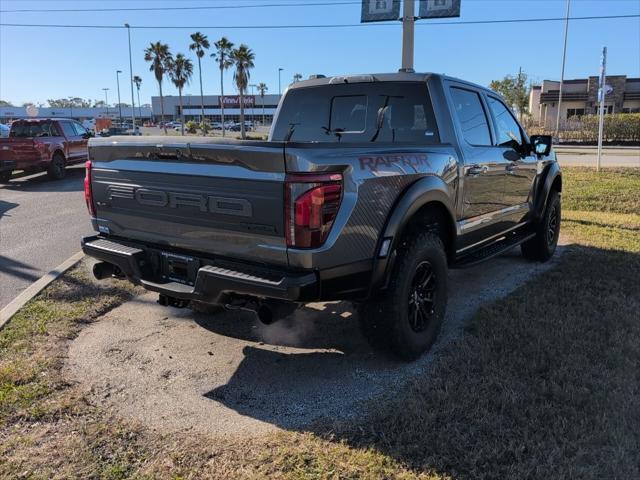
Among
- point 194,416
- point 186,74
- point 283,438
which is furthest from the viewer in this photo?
point 186,74

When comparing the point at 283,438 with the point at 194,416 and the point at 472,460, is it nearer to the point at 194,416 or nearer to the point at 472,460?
the point at 194,416

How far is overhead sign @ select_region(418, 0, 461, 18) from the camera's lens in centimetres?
1039

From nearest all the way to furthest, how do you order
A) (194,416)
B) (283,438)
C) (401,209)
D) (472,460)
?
(472,460) < (283,438) < (194,416) < (401,209)

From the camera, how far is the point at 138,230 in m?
3.82

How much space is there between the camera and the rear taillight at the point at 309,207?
2.99 m

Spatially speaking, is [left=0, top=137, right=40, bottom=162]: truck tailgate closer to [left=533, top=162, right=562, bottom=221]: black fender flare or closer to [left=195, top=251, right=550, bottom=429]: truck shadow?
[left=195, top=251, right=550, bottom=429]: truck shadow

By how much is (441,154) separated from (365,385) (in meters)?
1.79

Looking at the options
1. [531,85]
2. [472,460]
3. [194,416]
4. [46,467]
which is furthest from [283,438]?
[531,85]

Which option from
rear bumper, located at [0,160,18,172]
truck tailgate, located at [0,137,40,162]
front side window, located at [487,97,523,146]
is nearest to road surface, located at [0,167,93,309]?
rear bumper, located at [0,160,18,172]

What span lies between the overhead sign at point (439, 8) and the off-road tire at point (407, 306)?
25.6ft

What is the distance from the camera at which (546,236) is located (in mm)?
6578

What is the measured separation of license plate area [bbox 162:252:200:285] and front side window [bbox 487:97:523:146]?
3.43m

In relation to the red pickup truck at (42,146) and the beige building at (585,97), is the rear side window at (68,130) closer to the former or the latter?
the red pickup truck at (42,146)

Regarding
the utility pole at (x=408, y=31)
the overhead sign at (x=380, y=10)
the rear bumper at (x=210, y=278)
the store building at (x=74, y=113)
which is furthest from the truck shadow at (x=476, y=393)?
the store building at (x=74, y=113)
